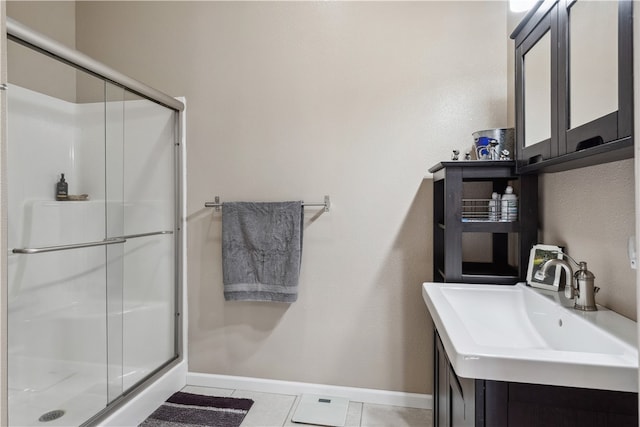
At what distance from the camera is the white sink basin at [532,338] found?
2.76 ft

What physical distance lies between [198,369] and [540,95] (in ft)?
7.68

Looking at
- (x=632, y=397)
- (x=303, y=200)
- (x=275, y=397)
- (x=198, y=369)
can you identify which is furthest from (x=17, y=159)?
(x=632, y=397)

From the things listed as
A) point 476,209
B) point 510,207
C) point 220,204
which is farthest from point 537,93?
point 220,204

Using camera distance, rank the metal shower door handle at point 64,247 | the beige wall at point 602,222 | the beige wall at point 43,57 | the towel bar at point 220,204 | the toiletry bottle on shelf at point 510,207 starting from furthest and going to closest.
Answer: the towel bar at point 220,204 < the toiletry bottle on shelf at point 510,207 < the metal shower door handle at point 64,247 < the beige wall at point 43,57 < the beige wall at point 602,222

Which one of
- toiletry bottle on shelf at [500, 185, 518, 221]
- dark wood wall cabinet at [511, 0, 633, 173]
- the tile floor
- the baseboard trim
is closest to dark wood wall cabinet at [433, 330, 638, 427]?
dark wood wall cabinet at [511, 0, 633, 173]

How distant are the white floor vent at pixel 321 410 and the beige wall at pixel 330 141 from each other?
4.3 inches

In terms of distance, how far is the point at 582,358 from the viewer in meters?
0.85

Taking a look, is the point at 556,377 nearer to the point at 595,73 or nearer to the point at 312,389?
the point at 595,73

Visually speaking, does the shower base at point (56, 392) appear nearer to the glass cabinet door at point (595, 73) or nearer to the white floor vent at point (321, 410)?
the white floor vent at point (321, 410)

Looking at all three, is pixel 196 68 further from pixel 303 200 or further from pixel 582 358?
pixel 582 358

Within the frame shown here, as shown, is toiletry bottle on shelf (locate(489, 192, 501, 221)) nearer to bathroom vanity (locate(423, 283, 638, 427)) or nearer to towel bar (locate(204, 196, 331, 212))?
bathroom vanity (locate(423, 283, 638, 427))

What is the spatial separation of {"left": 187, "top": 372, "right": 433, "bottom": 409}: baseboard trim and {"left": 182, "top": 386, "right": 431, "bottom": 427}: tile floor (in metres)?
0.03

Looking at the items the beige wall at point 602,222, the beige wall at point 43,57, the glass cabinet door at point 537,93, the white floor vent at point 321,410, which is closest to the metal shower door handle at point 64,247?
the beige wall at point 43,57

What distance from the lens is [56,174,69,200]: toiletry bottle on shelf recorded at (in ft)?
6.18
